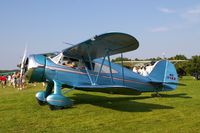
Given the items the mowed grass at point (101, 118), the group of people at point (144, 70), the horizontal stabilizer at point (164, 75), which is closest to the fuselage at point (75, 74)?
the mowed grass at point (101, 118)

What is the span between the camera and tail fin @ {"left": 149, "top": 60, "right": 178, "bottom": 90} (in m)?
15.3

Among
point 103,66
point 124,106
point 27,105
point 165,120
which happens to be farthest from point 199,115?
point 27,105

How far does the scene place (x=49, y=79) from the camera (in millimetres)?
11727

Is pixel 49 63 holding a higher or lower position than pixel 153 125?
higher

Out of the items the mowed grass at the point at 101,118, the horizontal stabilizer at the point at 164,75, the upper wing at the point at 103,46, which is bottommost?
the mowed grass at the point at 101,118

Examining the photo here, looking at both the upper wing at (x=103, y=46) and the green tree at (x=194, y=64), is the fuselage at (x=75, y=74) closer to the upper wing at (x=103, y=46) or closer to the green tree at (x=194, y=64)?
the upper wing at (x=103, y=46)

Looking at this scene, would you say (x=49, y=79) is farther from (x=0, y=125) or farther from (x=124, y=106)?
(x=0, y=125)

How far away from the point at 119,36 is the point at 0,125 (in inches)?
176

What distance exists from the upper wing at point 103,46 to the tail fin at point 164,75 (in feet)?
12.7

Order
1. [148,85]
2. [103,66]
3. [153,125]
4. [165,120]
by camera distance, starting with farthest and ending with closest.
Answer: [148,85]
[103,66]
[165,120]
[153,125]

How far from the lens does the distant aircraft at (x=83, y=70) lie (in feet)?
34.5

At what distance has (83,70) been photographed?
1238 centimetres

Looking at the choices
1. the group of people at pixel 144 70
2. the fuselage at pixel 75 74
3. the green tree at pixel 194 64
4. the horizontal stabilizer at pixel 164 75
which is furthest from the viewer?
the green tree at pixel 194 64

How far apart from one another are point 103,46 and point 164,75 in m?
5.52
